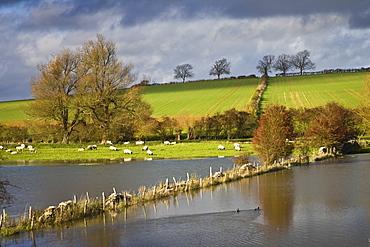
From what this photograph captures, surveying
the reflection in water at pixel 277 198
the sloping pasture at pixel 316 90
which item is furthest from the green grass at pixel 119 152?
the sloping pasture at pixel 316 90

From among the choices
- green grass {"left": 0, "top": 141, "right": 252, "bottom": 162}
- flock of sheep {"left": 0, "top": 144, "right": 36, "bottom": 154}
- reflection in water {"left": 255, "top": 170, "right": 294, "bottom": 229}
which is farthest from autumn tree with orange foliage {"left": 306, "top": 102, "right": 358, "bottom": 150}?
flock of sheep {"left": 0, "top": 144, "right": 36, "bottom": 154}

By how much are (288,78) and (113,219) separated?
124 metres

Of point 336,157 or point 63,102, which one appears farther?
point 63,102

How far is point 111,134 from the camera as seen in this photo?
74562 mm

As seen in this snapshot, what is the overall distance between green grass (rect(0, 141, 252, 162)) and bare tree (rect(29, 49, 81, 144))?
636cm

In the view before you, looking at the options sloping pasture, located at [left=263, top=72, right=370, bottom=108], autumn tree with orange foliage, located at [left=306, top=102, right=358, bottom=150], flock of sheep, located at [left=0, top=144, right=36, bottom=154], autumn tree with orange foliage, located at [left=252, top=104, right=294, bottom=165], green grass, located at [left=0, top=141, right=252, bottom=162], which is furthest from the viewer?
sloping pasture, located at [left=263, top=72, right=370, bottom=108]

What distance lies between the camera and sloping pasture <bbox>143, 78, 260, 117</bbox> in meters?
98.3

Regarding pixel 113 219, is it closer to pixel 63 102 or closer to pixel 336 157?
pixel 336 157

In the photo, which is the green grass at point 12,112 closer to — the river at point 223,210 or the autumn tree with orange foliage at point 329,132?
the river at point 223,210

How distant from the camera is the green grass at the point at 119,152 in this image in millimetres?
60094

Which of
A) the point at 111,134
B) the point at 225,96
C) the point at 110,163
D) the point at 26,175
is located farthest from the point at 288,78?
the point at 26,175

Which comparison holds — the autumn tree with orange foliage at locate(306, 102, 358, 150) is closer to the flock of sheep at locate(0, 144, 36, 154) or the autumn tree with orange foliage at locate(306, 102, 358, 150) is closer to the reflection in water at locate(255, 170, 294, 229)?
the reflection in water at locate(255, 170, 294, 229)

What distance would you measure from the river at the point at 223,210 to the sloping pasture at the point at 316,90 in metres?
50.0

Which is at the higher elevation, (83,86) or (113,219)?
(83,86)
